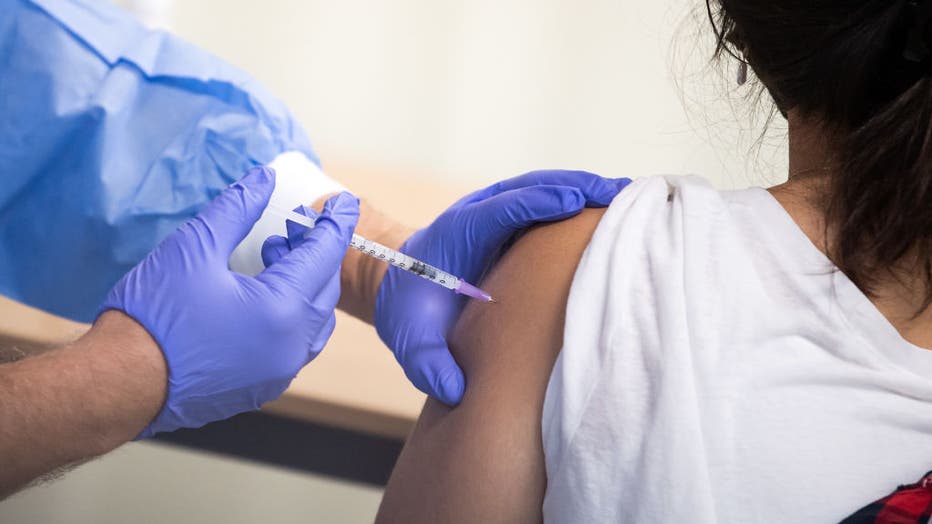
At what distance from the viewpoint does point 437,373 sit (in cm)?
79

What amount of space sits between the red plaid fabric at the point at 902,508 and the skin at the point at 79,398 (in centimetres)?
60

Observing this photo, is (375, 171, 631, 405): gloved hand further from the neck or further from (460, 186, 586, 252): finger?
the neck

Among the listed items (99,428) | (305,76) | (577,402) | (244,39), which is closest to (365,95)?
(305,76)

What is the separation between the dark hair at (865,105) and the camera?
2.16 ft

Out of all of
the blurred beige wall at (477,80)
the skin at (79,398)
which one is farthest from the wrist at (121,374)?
the blurred beige wall at (477,80)

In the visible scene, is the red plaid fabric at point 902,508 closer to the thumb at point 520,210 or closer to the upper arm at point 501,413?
the upper arm at point 501,413

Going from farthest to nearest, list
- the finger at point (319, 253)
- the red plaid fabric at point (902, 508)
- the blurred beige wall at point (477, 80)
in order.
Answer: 1. the blurred beige wall at point (477, 80)
2. the finger at point (319, 253)
3. the red plaid fabric at point (902, 508)

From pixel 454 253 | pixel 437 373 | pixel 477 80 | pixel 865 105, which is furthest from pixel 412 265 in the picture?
pixel 477 80

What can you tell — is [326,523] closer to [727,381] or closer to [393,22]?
[393,22]

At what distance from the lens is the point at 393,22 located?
2164 mm

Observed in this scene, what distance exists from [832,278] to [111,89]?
0.95m

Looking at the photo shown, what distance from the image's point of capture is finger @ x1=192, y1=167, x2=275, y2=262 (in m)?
0.86

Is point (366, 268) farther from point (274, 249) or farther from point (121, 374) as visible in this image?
point (121, 374)

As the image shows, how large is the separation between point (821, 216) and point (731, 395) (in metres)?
0.18
